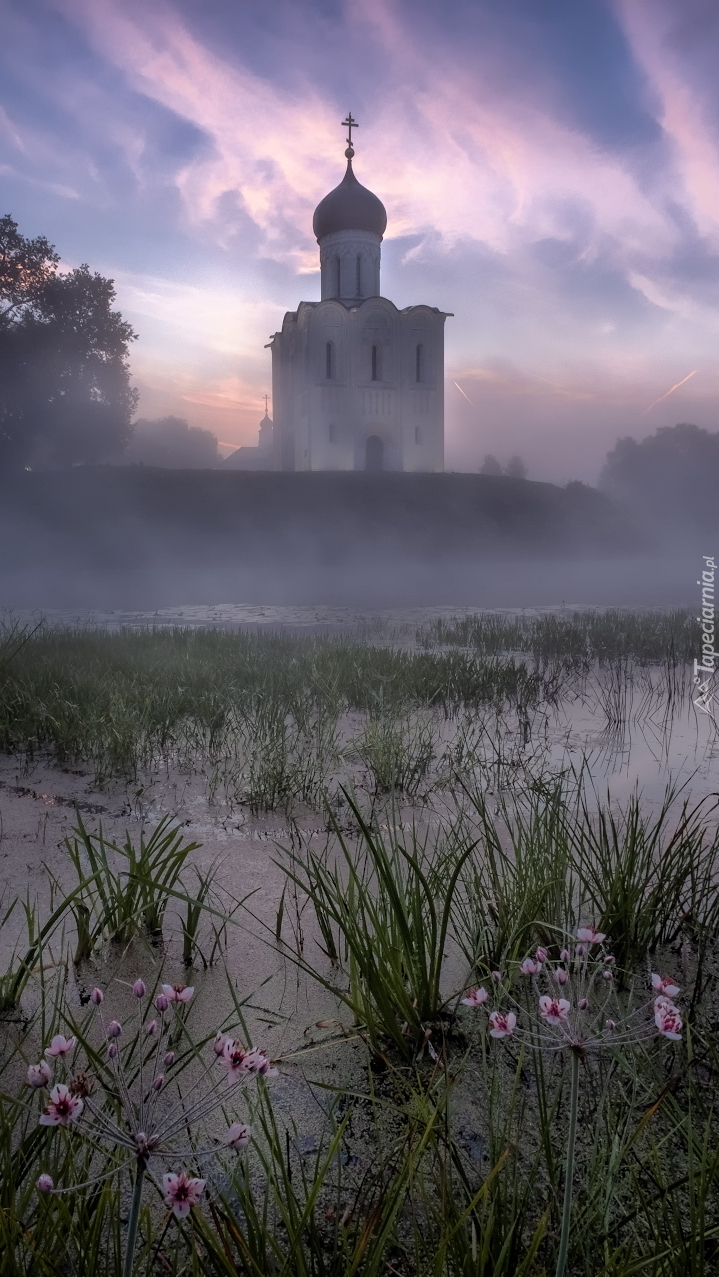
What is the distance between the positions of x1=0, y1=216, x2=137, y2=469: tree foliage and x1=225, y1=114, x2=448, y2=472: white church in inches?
432

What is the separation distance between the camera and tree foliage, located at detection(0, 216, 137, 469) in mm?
29969

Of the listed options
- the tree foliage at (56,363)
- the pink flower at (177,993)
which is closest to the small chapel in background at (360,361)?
the tree foliage at (56,363)

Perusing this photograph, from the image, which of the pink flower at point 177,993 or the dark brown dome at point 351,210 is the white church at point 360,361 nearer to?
the dark brown dome at point 351,210

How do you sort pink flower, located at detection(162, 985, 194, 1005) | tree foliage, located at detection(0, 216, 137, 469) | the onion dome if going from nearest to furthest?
pink flower, located at detection(162, 985, 194, 1005) → tree foliage, located at detection(0, 216, 137, 469) → the onion dome

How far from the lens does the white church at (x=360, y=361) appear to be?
4000 centimetres

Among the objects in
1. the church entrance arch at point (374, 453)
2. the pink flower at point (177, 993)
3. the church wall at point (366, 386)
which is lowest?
the pink flower at point (177, 993)

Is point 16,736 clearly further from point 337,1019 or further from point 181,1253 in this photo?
point 181,1253

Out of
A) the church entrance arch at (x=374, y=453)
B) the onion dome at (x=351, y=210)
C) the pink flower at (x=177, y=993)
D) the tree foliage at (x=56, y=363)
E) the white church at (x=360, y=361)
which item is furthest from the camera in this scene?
the church entrance arch at (x=374, y=453)

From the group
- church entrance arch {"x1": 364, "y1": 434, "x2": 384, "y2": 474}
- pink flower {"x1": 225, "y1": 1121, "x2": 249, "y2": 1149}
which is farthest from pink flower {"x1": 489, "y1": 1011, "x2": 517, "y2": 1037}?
church entrance arch {"x1": 364, "y1": 434, "x2": 384, "y2": 474}

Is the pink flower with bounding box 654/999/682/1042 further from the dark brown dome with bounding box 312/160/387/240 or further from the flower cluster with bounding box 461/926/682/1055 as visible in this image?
the dark brown dome with bounding box 312/160/387/240

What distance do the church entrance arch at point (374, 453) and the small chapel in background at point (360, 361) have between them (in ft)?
0.18

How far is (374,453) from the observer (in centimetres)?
4278

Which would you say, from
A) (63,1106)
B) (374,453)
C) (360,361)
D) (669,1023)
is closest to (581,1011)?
(669,1023)

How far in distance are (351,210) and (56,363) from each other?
17833 mm
